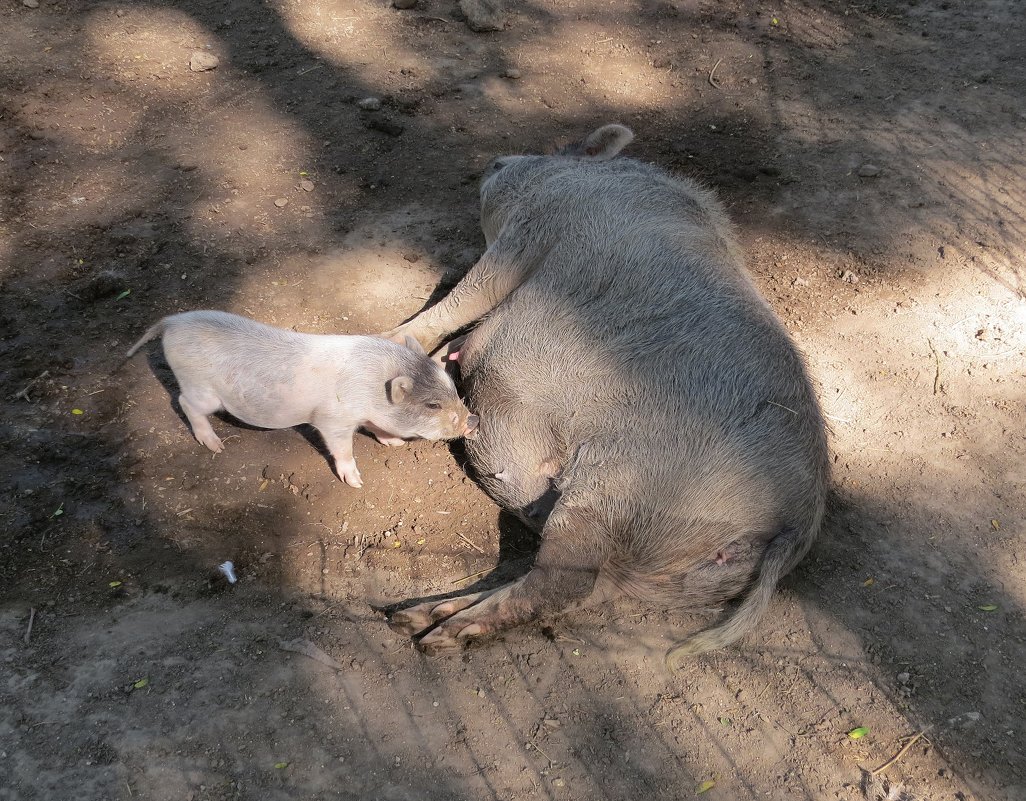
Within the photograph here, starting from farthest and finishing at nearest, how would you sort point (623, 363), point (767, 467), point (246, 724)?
1. point (623, 363)
2. point (767, 467)
3. point (246, 724)

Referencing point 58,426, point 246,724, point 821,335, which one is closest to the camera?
point 246,724

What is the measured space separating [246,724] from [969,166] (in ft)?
17.5

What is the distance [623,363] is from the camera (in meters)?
3.19

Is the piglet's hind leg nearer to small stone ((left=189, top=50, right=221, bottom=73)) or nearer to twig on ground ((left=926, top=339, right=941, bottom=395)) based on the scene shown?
twig on ground ((left=926, top=339, right=941, bottom=395))

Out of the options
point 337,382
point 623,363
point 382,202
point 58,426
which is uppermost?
point 623,363

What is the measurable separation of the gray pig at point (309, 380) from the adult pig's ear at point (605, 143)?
5.63ft

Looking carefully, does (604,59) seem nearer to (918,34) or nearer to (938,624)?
(918,34)

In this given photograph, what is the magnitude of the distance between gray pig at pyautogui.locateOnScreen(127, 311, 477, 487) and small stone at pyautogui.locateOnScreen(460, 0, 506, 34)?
421cm

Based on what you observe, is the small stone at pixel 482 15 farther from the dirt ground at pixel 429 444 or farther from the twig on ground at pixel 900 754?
the twig on ground at pixel 900 754

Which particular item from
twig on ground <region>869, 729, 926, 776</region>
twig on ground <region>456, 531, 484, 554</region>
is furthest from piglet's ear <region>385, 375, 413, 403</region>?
twig on ground <region>869, 729, 926, 776</region>

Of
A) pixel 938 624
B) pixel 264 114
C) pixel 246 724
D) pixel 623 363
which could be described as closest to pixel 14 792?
pixel 246 724

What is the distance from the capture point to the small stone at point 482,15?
646 centimetres

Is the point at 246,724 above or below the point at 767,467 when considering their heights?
below

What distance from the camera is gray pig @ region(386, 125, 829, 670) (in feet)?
9.53
